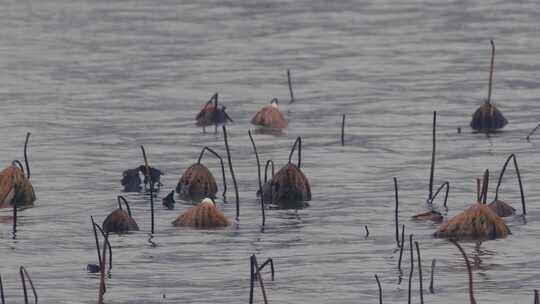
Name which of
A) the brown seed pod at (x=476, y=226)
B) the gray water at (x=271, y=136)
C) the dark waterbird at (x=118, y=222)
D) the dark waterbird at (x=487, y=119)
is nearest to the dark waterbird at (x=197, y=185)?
the gray water at (x=271, y=136)

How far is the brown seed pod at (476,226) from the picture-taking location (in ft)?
56.9

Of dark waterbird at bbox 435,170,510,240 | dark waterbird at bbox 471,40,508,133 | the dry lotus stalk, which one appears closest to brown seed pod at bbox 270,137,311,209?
dark waterbird at bbox 435,170,510,240

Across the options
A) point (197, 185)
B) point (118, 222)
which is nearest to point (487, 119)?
point (197, 185)

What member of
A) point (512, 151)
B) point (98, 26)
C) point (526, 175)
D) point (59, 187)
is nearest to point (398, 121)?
point (512, 151)

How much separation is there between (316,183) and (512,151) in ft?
10.1

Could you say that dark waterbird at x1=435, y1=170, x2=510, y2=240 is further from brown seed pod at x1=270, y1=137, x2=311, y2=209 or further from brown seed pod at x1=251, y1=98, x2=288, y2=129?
brown seed pod at x1=251, y1=98, x2=288, y2=129

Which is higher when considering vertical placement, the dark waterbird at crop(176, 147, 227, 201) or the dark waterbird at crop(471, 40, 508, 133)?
the dark waterbird at crop(471, 40, 508, 133)

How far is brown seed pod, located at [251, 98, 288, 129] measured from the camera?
A: 80.3 ft

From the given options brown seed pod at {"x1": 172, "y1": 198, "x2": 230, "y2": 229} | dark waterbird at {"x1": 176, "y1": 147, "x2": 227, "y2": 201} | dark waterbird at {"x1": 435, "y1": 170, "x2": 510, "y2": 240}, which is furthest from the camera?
dark waterbird at {"x1": 176, "y1": 147, "x2": 227, "y2": 201}

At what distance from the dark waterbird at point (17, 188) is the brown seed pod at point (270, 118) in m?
5.69

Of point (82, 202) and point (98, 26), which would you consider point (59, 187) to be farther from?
point (98, 26)

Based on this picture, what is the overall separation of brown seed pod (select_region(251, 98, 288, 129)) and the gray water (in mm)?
254

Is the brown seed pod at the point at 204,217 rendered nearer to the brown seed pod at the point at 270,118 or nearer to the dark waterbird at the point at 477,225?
the dark waterbird at the point at 477,225

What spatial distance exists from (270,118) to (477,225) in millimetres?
7496
